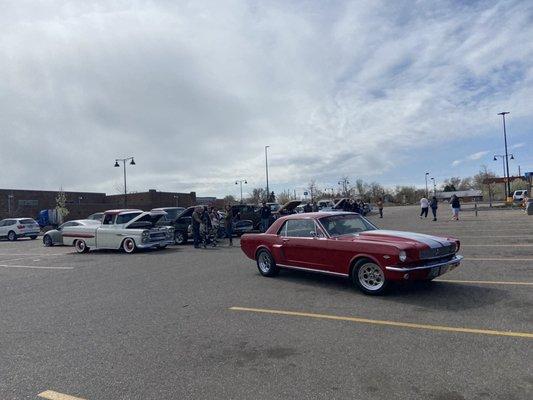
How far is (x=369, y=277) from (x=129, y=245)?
1139 centimetres

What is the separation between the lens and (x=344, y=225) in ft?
27.9

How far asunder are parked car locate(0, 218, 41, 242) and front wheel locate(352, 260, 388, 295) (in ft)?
98.5

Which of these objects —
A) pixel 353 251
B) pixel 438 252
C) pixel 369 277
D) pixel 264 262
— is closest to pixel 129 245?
pixel 264 262

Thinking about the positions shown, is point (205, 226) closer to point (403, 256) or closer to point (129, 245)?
point (129, 245)

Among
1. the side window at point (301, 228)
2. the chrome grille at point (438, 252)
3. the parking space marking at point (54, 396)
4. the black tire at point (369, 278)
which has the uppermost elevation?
the side window at point (301, 228)

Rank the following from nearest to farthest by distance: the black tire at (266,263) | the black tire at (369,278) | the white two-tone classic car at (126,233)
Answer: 1. the black tire at (369,278)
2. the black tire at (266,263)
3. the white two-tone classic car at (126,233)

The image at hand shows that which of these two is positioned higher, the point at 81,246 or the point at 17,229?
the point at 17,229

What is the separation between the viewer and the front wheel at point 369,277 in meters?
7.27

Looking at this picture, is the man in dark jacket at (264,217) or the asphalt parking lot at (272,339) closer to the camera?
the asphalt parking lot at (272,339)

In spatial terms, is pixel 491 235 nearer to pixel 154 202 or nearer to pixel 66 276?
pixel 66 276

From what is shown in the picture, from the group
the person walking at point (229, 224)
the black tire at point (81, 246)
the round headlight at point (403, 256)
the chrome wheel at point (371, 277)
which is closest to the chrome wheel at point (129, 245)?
the black tire at point (81, 246)

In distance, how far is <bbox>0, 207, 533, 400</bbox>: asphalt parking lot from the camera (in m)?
4.00

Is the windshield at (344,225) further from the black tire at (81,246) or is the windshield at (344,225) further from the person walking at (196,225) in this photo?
the black tire at (81,246)

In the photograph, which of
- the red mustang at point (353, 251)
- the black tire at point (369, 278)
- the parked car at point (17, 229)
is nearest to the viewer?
the red mustang at point (353, 251)
